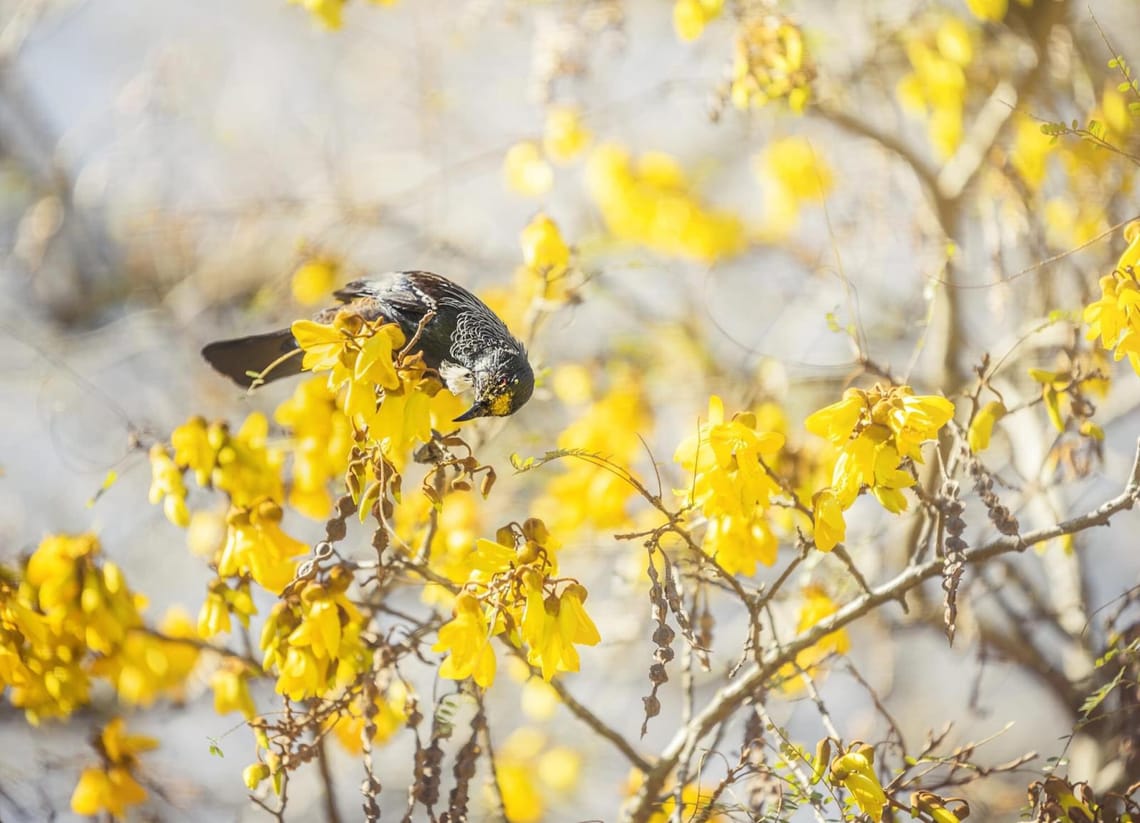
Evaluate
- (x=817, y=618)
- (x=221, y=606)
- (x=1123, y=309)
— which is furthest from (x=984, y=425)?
(x=221, y=606)

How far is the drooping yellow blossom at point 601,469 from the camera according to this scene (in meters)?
3.20

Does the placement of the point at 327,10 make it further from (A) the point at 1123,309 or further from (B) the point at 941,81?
(A) the point at 1123,309

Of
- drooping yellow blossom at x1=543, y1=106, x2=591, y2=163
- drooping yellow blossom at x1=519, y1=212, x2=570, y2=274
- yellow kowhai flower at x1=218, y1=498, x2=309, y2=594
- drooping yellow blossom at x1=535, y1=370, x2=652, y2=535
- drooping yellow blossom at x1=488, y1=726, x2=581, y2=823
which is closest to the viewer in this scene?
yellow kowhai flower at x1=218, y1=498, x2=309, y2=594

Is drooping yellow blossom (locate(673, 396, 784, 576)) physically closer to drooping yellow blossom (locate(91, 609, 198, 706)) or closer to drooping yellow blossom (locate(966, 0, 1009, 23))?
drooping yellow blossom (locate(91, 609, 198, 706))

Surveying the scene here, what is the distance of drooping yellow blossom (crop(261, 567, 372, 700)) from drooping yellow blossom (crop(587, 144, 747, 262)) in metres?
3.15

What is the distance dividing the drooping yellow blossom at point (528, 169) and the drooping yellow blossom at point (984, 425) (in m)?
1.80

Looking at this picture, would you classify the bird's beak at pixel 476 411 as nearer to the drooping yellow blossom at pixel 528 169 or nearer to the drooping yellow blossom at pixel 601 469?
the drooping yellow blossom at pixel 601 469

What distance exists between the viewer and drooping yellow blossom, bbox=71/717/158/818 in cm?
247

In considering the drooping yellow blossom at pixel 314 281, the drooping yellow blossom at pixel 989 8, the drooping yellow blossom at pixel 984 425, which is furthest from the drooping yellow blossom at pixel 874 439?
the drooping yellow blossom at pixel 314 281

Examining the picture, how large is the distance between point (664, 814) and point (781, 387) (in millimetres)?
1580

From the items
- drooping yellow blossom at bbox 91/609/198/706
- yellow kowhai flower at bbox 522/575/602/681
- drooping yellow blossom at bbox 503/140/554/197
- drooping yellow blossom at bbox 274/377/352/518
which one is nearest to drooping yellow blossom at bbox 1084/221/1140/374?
yellow kowhai flower at bbox 522/575/602/681

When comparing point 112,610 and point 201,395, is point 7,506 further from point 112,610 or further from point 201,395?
point 112,610

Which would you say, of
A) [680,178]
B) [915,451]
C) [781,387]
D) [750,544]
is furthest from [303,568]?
[680,178]

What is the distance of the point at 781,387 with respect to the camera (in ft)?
11.2
